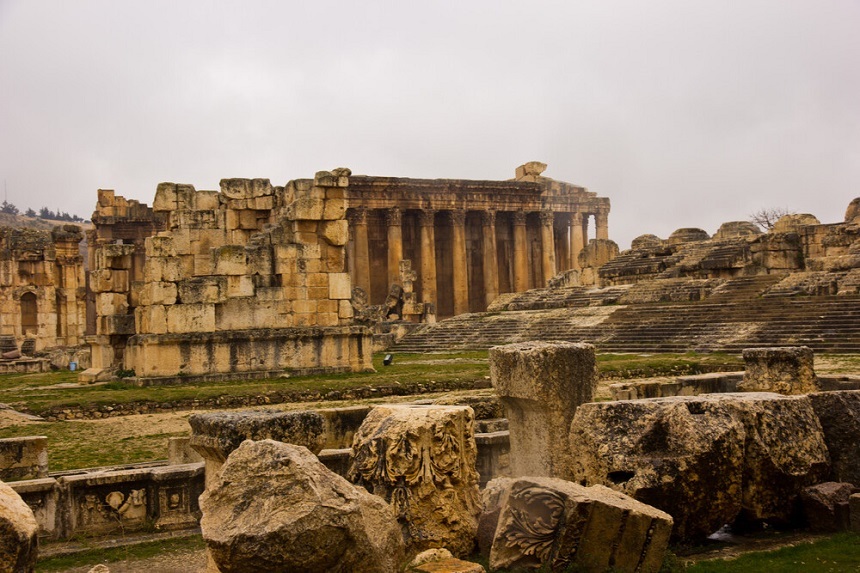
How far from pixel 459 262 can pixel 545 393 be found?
39.8m

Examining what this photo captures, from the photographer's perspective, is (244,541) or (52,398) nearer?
(244,541)

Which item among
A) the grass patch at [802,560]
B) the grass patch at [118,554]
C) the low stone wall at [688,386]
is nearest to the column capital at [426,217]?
the low stone wall at [688,386]

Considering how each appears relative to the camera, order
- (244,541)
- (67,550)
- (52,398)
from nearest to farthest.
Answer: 1. (244,541)
2. (67,550)
3. (52,398)

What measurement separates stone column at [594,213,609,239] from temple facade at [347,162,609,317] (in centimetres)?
6

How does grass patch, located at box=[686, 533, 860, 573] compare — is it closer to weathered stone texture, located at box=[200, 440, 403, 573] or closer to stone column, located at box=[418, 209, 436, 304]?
Answer: weathered stone texture, located at box=[200, 440, 403, 573]

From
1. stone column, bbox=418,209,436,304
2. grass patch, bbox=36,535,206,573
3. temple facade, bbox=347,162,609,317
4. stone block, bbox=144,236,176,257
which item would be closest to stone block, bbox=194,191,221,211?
stone block, bbox=144,236,176,257

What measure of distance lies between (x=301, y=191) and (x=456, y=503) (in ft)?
43.6

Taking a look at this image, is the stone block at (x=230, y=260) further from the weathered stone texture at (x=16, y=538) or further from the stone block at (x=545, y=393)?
the weathered stone texture at (x=16, y=538)

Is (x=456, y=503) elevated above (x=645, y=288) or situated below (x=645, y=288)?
below

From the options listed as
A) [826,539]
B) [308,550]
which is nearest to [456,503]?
[308,550]

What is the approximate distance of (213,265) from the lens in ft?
59.7

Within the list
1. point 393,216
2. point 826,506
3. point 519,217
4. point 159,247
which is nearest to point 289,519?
point 826,506

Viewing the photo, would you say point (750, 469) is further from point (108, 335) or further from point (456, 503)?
point (108, 335)

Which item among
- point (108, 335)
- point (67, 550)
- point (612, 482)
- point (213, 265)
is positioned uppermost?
point (213, 265)
